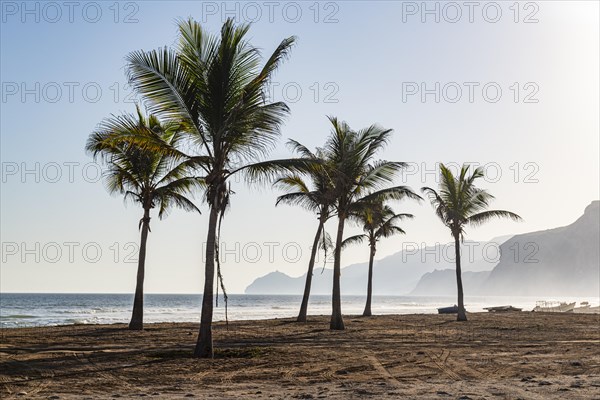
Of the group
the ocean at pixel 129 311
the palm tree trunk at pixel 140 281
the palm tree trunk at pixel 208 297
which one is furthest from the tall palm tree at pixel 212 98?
the ocean at pixel 129 311

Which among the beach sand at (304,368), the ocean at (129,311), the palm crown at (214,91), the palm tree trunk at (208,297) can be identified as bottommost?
the ocean at (129,311)

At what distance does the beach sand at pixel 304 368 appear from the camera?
29.8ft

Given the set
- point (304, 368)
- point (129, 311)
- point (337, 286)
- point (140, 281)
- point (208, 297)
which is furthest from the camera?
point (129, 311)

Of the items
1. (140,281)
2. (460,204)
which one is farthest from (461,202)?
(140,281)

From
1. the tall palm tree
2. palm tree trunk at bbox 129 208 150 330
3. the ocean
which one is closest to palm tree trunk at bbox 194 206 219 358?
the tall palm tree

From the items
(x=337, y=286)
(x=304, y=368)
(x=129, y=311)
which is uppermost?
(x=337, y=286)

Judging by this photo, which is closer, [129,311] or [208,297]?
[208,297]

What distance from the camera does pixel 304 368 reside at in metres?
11.9

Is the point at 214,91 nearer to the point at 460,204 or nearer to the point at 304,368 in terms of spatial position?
the point at 304,368

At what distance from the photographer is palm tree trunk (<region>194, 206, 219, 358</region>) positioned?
13.5 m

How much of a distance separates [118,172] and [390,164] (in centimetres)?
1064

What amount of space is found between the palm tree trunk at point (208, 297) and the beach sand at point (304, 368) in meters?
0.38

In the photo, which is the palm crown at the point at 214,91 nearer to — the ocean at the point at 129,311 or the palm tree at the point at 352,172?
the palm tree at the point at 352,172

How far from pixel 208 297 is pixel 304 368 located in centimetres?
301
